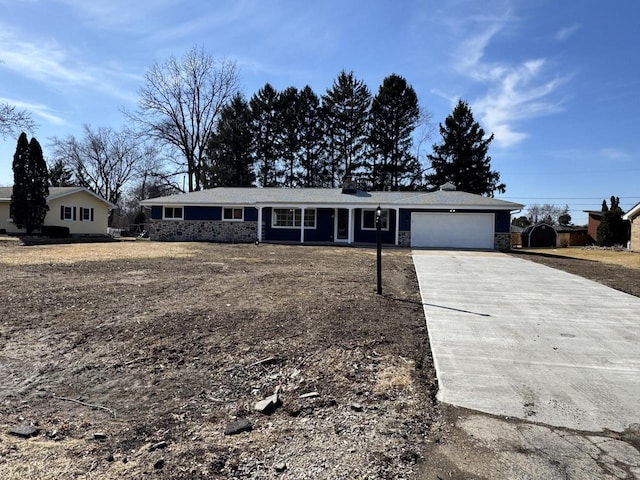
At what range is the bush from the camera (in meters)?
24.2

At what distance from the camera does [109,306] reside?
605 cm

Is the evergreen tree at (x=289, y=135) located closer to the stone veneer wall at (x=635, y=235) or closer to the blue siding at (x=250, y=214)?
the blue siding at (x=250, y=214)

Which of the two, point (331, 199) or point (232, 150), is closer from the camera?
point (331, 199)

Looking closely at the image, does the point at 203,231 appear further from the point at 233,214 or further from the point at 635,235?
the point at 635,235

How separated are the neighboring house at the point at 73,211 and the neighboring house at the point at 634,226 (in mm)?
35529

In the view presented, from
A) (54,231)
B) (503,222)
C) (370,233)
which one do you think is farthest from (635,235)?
(54,231)

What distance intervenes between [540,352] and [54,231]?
2708 cm

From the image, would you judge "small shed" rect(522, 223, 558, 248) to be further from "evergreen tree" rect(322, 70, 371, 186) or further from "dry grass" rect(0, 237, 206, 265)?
"dry grass" rect(0, 237, 206, 265)

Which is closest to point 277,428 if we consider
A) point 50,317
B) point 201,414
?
point 201,414

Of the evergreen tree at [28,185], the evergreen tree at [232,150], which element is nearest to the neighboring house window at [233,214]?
the evergreen tree at [28,185]

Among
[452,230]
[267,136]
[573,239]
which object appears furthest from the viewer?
[267,136]

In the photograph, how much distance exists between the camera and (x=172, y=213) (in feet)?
81.8

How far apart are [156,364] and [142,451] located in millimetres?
1537

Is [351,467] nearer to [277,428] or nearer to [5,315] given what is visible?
[277,428]
